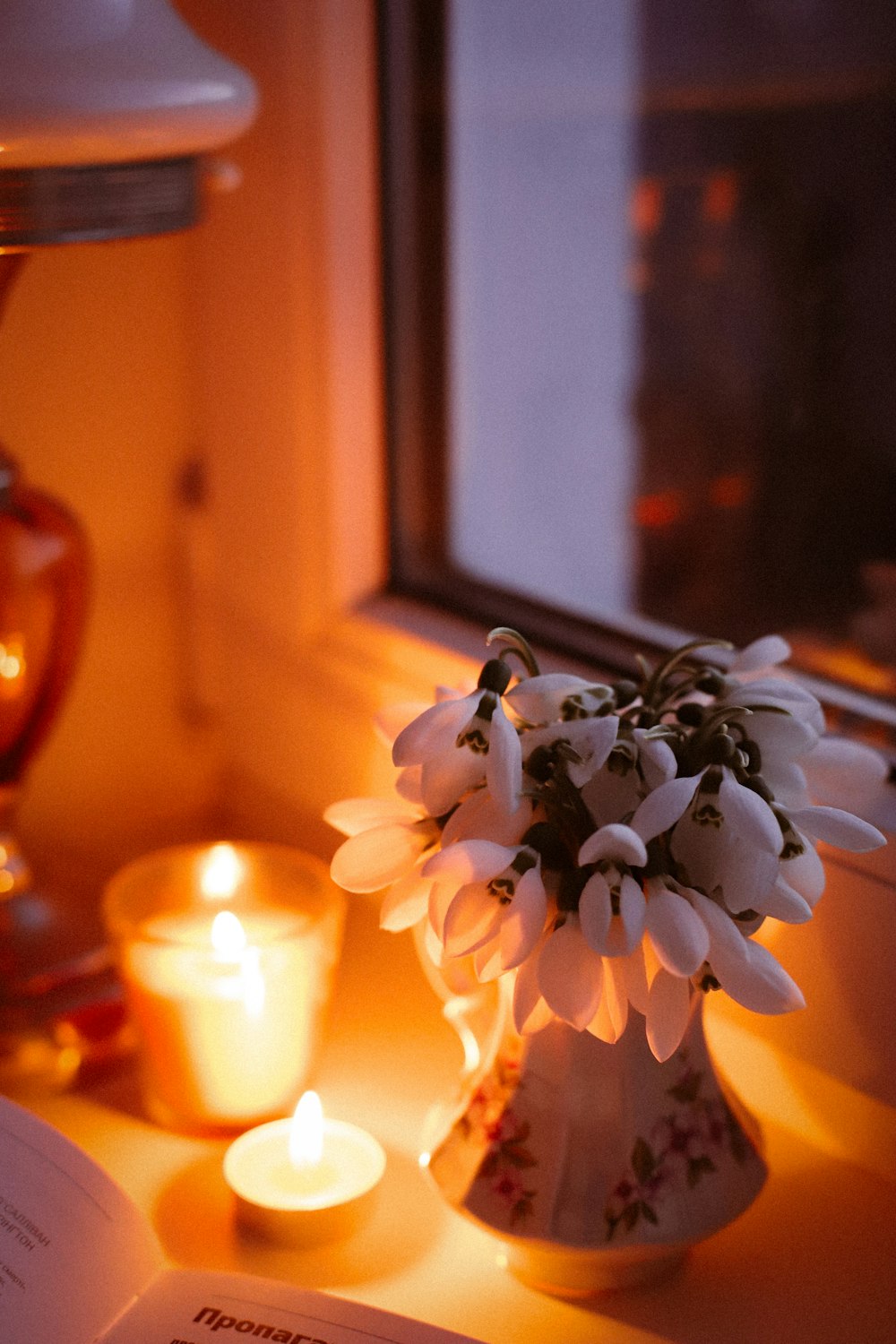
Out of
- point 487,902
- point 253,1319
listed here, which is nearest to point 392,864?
point 487,902

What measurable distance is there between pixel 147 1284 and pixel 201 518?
558 millimetres

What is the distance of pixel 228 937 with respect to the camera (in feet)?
2.17

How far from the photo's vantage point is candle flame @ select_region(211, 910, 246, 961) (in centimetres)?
65

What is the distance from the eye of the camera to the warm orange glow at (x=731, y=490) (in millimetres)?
1225

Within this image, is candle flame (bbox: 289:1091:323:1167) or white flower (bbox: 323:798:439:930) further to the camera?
candle flame (bbox: 289:1091:323:1167)

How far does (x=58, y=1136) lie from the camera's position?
1.77 feet

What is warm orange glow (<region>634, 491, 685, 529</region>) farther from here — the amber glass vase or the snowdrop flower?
the snowdrop flower

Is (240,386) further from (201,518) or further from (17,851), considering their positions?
(17,851)

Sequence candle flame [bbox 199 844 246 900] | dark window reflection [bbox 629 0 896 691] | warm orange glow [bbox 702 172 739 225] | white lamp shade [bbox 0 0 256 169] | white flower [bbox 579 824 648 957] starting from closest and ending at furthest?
white flower [bbox 579 824 648 957], white lamp shade [bbox 0 0 256 169], candle flame [bbox 199 844 246 900], dark window reflection [bbox 629 0 896 691], warm orange glow [bbox 702 172 739 225]

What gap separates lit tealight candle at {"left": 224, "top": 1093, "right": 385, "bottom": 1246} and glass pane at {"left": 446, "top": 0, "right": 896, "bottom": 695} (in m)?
0.33

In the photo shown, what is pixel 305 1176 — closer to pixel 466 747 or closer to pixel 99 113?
pixel 466 747

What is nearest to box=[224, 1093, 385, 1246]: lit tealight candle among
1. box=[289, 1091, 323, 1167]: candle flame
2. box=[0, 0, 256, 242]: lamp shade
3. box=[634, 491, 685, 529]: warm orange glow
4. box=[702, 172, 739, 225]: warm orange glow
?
box=[289, 1091, 323, 1167]: candle flame

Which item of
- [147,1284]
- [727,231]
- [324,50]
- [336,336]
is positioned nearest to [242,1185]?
[147,1284]

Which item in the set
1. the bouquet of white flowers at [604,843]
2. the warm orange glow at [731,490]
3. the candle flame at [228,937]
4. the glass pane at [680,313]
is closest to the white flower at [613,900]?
the bouquet of white flowers at [604,843]
